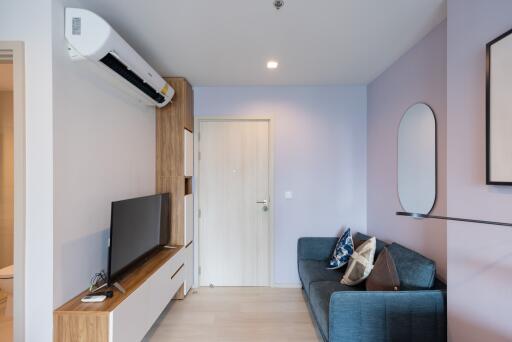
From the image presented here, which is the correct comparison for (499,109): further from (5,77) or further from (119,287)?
(5,77)

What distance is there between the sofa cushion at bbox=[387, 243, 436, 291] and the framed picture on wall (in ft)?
2.73

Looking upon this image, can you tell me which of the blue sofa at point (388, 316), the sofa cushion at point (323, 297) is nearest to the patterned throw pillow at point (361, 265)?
the sofa cushion at point (323, 297)

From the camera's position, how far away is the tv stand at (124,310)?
1380mm

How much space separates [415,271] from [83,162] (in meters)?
2.42

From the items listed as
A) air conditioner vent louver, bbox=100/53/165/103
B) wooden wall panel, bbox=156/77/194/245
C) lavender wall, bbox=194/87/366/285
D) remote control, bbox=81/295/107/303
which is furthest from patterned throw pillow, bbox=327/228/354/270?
air conditioner vent louver, bbox=100/53/165/103

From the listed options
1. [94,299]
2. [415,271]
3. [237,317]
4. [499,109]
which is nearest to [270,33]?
[499,109]

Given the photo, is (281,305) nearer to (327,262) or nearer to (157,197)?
(327,262)

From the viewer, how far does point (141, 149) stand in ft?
8.00

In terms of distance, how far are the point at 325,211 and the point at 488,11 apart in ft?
7.53

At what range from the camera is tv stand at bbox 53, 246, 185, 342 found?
1.38 meters

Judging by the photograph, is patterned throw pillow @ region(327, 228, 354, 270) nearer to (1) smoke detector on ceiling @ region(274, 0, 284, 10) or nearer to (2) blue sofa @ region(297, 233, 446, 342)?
(2) blue sofa @ region(297, 233, 446, 342)

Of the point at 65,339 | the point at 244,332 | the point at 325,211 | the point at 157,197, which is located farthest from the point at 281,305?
the point at 65,339

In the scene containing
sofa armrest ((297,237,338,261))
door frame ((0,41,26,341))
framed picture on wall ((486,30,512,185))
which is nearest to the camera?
framed picture on wall ((486,30,512,185))

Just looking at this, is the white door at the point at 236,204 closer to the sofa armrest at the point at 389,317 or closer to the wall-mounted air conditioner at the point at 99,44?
the wall-mounted air conditioner at the point at 99,44
